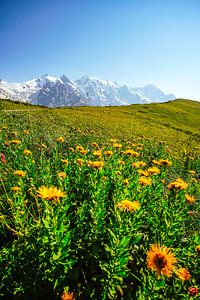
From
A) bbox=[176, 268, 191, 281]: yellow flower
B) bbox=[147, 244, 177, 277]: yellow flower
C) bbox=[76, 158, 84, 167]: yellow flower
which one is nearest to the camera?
bbox=[147, 244, 177, 277]: yellow flower

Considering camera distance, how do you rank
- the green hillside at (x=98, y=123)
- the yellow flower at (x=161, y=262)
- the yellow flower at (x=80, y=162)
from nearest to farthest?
the yellow flower at (x=161, y=262)
the yellow flower at (x=80, y=162)
the green hillside at (x=98, y=123)

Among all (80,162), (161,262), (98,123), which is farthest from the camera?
(98,123)

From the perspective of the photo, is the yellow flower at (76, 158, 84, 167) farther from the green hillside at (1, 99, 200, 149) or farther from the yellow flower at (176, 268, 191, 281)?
the green hillside at (1, 99, 200, 149)

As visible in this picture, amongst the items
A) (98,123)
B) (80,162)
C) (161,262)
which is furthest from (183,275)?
(98,123)

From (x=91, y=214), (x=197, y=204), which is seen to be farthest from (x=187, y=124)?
(x=91, y=214)

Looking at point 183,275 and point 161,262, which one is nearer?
point 161,262

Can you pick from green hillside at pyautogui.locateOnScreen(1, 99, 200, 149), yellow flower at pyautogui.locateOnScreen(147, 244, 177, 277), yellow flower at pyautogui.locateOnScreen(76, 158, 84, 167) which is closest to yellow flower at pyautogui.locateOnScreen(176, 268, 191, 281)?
yellow flower at pyautogui.locateOnScreen(147, 244, 177, 277)

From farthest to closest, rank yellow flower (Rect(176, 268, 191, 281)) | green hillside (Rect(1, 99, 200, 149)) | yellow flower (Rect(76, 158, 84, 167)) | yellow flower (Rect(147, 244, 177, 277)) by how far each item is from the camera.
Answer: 1. green hillside (Rect(1, 99, 200, 149))
2. yellow flower (Rect(76, 158, 84, 167))
3. yellow flower (Rect(176, 268, 191, 281))
4. yellow flower (Rect(147, 244, 177, 277))

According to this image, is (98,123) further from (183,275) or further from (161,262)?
(161,262)

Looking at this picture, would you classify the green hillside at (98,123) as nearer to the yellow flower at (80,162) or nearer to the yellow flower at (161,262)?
the yellow flower at (80,162)

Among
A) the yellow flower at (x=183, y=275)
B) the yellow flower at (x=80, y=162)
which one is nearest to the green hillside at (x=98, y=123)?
the yellow flower at (x=80, y=162)

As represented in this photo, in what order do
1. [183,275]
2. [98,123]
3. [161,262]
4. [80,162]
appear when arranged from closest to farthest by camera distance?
[161,262]
[183,275]
[80,162]
[98,123]

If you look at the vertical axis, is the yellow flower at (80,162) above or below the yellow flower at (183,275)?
Result: above

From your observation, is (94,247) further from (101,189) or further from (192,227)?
(192,227)
